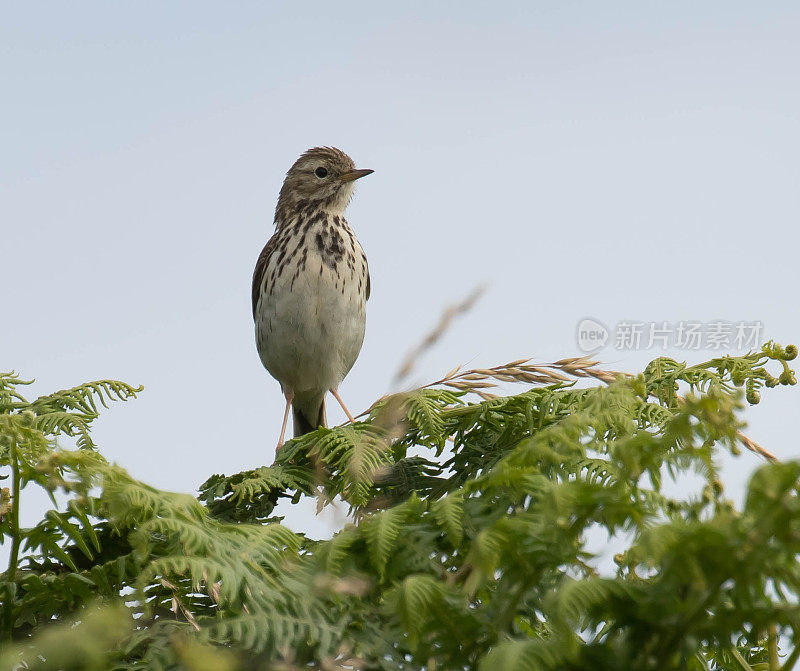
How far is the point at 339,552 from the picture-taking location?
155 cm

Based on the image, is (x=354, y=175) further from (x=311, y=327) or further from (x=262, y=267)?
(x=311, y=327)

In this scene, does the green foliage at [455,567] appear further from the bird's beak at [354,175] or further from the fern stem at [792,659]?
the bird's beak at [354,175]

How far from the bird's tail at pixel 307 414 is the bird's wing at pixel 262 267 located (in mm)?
766

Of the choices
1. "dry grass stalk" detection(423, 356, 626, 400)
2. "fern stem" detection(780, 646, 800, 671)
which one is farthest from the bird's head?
"fern stem" detection(780, 646, 800, 671)

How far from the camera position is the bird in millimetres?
5812

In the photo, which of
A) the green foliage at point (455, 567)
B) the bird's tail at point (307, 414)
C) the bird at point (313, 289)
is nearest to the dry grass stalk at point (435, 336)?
the green foliage at point (455, 567)

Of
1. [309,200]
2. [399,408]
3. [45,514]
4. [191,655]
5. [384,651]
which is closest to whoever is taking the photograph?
[191,655]

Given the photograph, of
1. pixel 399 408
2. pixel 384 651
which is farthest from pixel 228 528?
pixel 399 408

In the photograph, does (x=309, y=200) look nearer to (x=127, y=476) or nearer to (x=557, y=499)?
(x=127, y=476)

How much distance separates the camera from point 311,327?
5.86m

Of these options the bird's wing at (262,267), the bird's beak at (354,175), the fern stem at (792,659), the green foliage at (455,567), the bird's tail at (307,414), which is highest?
the bird's beak at (354,175)

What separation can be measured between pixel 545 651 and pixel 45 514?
3.40 feet

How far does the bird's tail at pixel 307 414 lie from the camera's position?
6.68m

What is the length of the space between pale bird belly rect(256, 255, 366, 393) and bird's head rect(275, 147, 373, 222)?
0.75m
